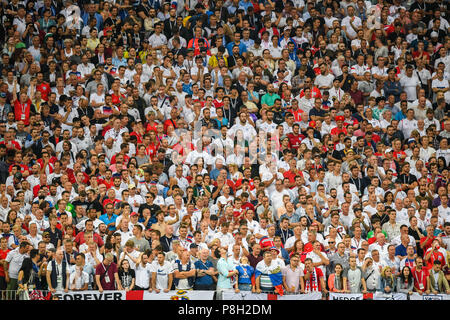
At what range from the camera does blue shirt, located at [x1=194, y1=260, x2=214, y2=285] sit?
1553 centimetres

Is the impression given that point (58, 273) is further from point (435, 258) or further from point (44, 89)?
point (435, 258)

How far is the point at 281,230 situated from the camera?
17078mm

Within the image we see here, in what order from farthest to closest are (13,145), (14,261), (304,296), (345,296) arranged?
1. (13,145)
2. (14,261)
3. (345,296)
4. (304,296)

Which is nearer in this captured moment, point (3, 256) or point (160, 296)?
point (160, 296)

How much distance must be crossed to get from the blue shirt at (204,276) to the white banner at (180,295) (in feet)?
2.35

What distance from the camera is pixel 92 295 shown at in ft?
48.5

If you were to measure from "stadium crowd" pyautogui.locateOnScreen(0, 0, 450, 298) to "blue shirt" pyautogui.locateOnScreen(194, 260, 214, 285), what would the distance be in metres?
0.03

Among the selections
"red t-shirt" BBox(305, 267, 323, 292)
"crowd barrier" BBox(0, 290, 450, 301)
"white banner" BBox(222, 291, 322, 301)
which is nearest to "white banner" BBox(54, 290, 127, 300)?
"crowd barrier" BBox(0, 290, 450, 301)

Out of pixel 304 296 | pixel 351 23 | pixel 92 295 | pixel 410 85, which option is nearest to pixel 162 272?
pixel 92 295

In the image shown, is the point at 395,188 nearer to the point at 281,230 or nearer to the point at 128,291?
the point at 281,230

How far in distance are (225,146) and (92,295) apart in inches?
230

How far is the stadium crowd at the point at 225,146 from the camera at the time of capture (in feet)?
52.0

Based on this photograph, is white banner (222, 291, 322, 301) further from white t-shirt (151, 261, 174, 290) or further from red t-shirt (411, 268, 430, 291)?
red t-shirt (411, 268, 430, 291)
